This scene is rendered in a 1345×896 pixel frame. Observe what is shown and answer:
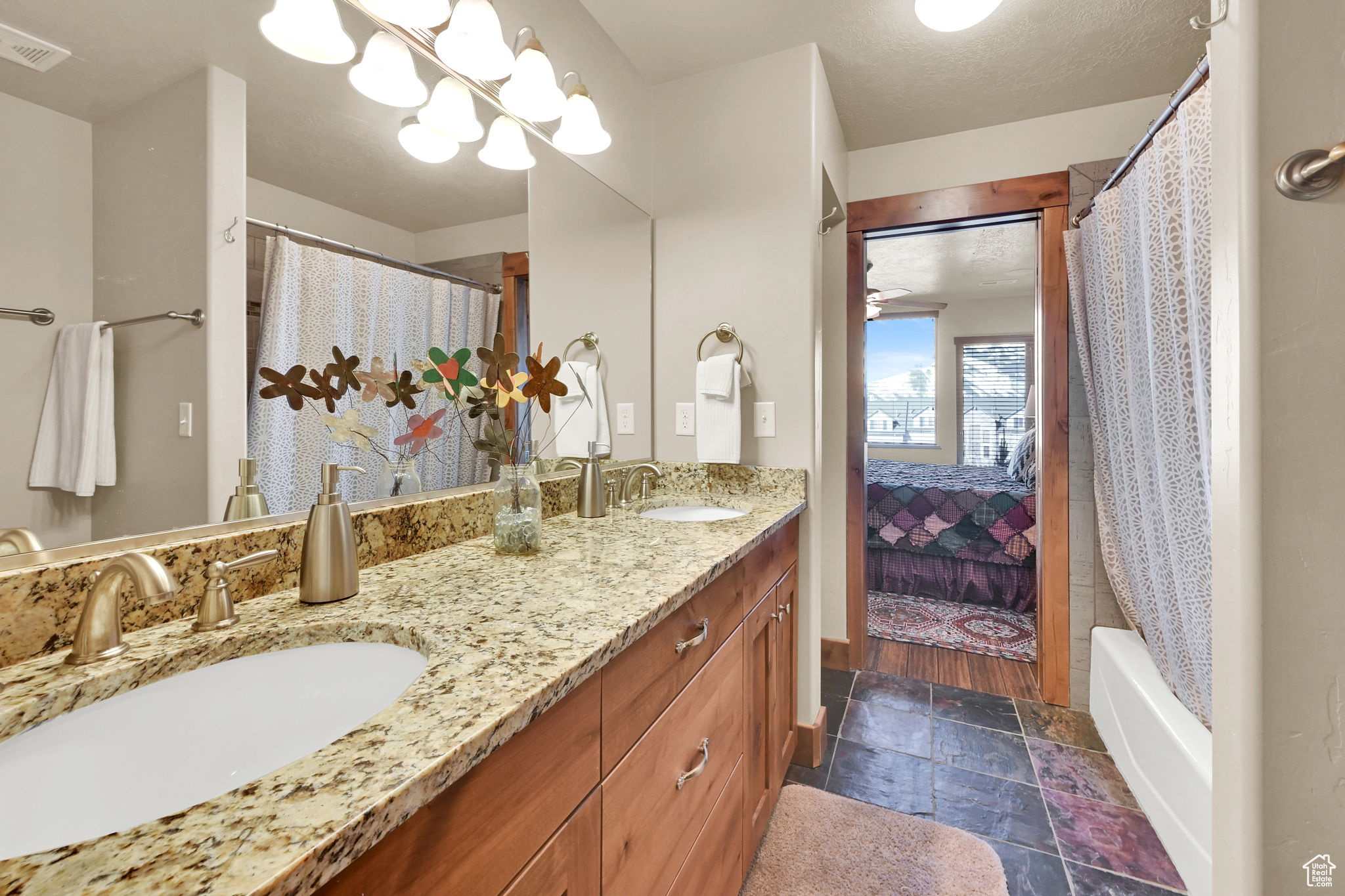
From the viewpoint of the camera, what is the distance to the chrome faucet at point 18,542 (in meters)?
0.61

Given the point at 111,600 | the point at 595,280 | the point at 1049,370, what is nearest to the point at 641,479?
the point at 595,280

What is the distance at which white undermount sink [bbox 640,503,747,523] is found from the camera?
1.74 metres

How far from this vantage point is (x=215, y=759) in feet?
1.70

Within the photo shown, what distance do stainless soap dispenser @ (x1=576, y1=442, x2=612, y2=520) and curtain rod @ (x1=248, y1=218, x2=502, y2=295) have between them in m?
0.55

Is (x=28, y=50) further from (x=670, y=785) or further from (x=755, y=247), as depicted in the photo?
(x=755, y=247)

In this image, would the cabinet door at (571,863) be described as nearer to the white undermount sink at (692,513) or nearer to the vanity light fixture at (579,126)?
the white undermount sink at (692,513)

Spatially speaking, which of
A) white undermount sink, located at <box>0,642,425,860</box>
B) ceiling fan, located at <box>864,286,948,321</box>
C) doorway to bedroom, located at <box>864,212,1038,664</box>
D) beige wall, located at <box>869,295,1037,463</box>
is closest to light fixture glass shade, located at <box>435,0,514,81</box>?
white undermount sink, located at <box>0,642,425,860</box>

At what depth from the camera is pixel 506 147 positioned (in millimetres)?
1387

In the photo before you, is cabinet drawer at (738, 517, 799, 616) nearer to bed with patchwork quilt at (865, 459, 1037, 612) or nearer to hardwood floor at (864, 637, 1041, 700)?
hardwood floor at (864, 637, 1041, 700)

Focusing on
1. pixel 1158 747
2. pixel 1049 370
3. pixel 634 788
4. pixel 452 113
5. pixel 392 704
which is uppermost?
pixel 452 113

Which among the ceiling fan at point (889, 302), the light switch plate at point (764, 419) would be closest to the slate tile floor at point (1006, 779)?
the light switch plate at point (764, 419)

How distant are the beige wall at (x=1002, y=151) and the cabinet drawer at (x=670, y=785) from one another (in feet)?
7.39

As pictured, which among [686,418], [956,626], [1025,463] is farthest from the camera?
[1025,463]

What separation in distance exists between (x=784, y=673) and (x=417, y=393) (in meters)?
1.31
